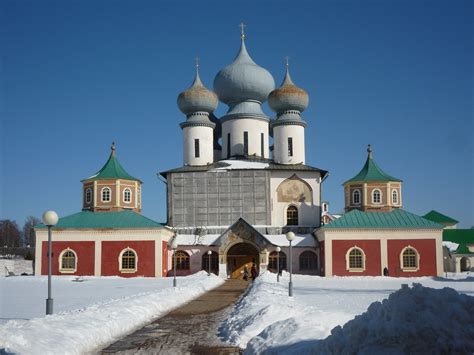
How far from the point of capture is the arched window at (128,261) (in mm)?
39312

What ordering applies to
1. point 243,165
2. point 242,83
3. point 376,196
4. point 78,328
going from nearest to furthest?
1. point 78,328
2. point 376,196
3. point 243,165
4. point 242,83

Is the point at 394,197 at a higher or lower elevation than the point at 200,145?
lower

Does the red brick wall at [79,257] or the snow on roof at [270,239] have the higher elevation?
the snow on roof at [270,239]

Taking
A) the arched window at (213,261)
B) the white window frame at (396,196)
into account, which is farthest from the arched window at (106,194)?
the white window frame at (396,196)

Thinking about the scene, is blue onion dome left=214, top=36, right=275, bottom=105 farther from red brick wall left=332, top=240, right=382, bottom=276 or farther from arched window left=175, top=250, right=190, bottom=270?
red brick wall left=332, top=240, right=382, bottom=276

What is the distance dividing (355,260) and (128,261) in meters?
14.3

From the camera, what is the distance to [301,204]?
4241 centimetres

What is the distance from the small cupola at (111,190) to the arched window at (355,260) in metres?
14.7

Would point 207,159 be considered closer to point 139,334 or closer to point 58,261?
point 58,261

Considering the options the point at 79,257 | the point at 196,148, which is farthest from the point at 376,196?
the point at 79,257

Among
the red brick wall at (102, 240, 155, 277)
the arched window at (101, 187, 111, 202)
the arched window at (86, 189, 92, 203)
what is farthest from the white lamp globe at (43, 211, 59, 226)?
the arched window at (86, 189, 92, 203)

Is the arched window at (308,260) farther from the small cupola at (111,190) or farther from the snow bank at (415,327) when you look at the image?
the snow bank at (415,327)

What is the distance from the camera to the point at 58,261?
39.8 m

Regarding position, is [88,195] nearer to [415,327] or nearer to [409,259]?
[409,259]
